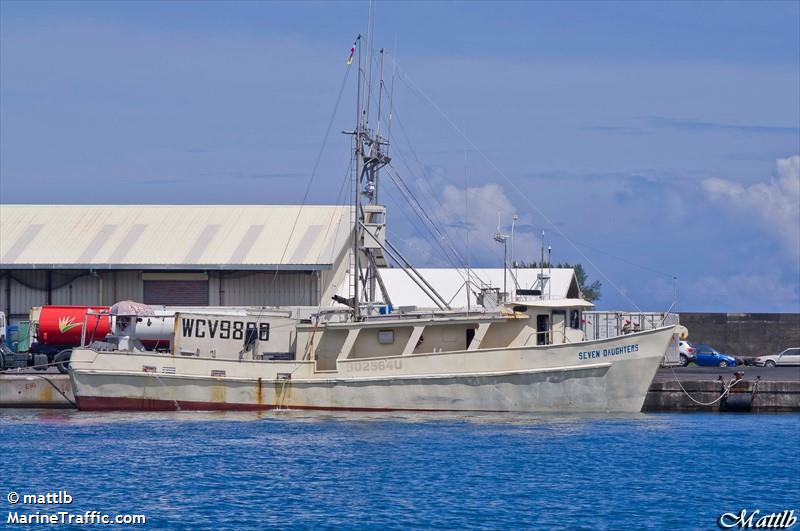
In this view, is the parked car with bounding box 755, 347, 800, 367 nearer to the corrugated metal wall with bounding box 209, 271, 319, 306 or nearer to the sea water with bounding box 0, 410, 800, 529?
the sea water with bounding box 0, 410, 800, 529

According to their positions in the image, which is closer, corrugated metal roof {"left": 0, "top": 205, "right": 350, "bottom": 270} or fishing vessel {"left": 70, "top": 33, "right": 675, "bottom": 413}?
fishing vessel {"left": 70, "top": 33, "right": 675, "bottom": 413}

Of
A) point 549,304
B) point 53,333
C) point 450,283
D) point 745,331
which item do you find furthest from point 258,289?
point 745,331

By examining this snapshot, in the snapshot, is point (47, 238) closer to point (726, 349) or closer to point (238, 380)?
point (238, 380)

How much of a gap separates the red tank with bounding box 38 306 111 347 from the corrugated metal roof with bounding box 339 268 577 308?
16.4 m

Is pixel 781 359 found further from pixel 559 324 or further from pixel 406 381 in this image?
pixel 406 381

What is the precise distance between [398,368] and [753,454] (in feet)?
37.4

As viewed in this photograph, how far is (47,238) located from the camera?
55562mm

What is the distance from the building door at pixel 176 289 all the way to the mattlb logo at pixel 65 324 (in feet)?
A: 21.1

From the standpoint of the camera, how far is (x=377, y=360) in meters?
39.2

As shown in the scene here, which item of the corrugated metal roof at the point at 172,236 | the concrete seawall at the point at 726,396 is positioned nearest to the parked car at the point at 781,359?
the concrete seawall at the point at 726,396

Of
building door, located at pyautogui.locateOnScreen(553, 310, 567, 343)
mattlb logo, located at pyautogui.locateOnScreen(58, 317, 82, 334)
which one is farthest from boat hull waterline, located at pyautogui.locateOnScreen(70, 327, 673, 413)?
mattlb logo, located at pyautogui.locateOnScreen(58, 317, 82, 334)

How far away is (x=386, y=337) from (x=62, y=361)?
13.6m

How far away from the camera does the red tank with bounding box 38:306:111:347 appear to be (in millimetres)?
47562

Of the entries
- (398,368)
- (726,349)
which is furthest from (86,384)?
(726,349)
